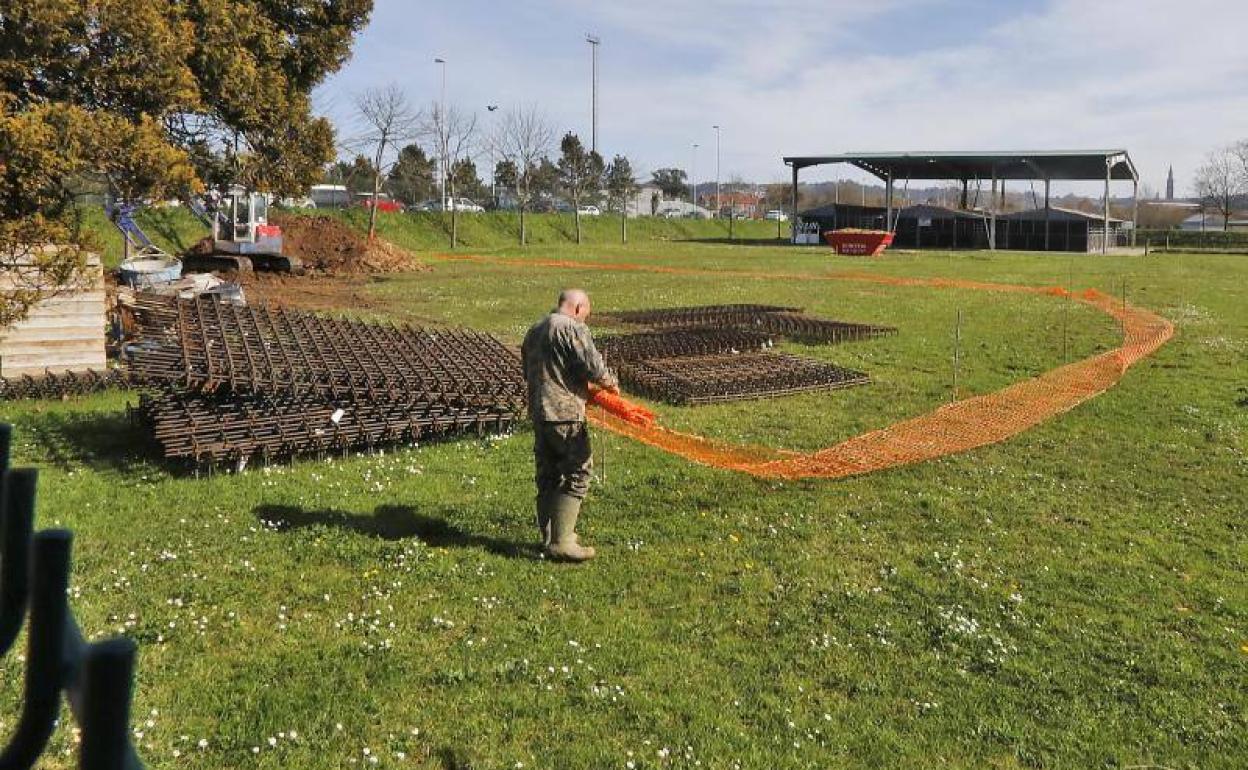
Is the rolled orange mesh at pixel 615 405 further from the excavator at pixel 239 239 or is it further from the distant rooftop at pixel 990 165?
the distant rooftop at pixel 990 165

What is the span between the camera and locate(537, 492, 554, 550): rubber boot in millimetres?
7273

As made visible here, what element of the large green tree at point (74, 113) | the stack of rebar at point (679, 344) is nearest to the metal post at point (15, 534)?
the large green tree at point (74, 113)

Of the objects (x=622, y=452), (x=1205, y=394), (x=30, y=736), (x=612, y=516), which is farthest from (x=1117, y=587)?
(x=1205, y=394)

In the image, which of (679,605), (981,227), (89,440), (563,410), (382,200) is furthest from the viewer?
(382,200)

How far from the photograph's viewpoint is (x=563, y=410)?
711cm

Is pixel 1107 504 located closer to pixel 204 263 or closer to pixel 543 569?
pixel 543 569

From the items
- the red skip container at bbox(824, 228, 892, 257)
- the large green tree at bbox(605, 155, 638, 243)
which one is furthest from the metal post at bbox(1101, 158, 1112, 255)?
the large green tree at bbox(605, 155, 638, 243)

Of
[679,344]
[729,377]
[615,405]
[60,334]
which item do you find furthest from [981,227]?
[615,405]

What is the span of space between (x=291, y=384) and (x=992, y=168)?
67.2m

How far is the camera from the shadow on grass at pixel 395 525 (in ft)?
24.7

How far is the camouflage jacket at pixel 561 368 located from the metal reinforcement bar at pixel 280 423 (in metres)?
3.57

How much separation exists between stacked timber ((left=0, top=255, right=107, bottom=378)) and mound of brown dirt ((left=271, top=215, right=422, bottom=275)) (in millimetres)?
23380

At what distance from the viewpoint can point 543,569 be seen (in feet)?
23.1

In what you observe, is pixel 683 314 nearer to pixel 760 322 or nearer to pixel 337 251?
pixel 760 322
